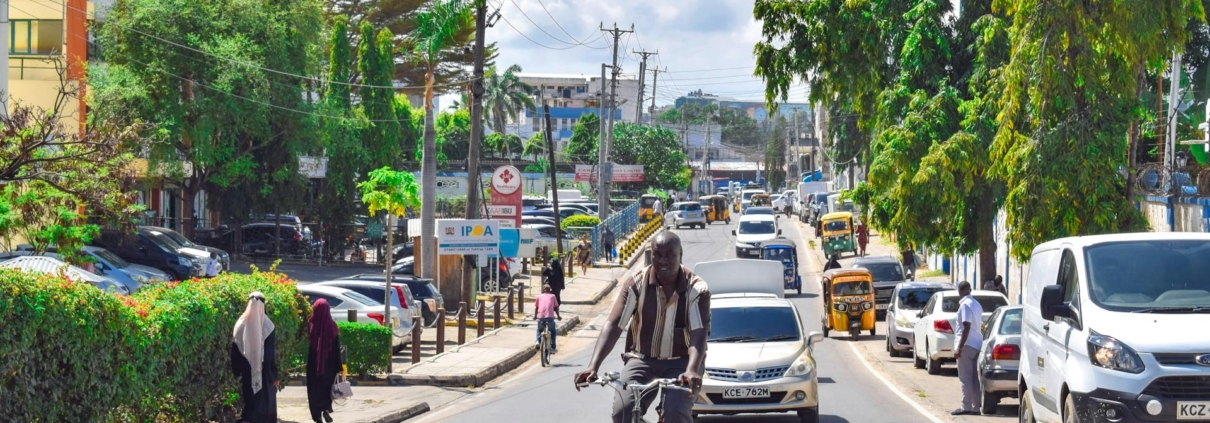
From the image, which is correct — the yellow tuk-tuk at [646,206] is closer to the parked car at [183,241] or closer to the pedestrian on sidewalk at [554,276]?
the parked car at [183,241]

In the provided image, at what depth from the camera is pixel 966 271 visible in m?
42.5

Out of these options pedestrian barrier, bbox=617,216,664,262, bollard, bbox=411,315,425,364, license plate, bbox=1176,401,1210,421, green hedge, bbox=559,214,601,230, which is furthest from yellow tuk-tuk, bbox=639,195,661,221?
license plate, bbox=1176,401,1210,421

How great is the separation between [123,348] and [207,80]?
33.0 metres

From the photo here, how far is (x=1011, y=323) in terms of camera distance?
16.7 metres

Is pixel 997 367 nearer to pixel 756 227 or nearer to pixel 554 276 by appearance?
pixel 554 276

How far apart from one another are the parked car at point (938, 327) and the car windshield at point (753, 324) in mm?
6441

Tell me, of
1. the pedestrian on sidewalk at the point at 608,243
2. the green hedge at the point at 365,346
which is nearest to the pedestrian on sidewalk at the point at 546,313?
the green hedge at the point at 365,346

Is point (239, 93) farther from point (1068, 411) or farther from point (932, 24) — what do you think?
point (1068, 411)

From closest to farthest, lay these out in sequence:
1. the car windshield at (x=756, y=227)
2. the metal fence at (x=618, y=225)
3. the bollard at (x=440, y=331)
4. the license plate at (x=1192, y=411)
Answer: the license plate at (x=1192, y=411), the bollard at (x=440, y=331), the car windshield at (x=756, y=227), the metal fence at (x=618, y=225)

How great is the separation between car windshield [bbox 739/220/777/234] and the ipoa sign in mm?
23573

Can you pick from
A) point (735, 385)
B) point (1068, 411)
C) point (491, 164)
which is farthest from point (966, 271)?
point (491, 164)

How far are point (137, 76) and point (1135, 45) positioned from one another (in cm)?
3365

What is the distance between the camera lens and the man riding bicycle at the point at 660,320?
759 centimetres

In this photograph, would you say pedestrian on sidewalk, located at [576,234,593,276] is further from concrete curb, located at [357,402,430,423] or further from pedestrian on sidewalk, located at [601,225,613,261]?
concrete curb, located at [357,402,430,423]
